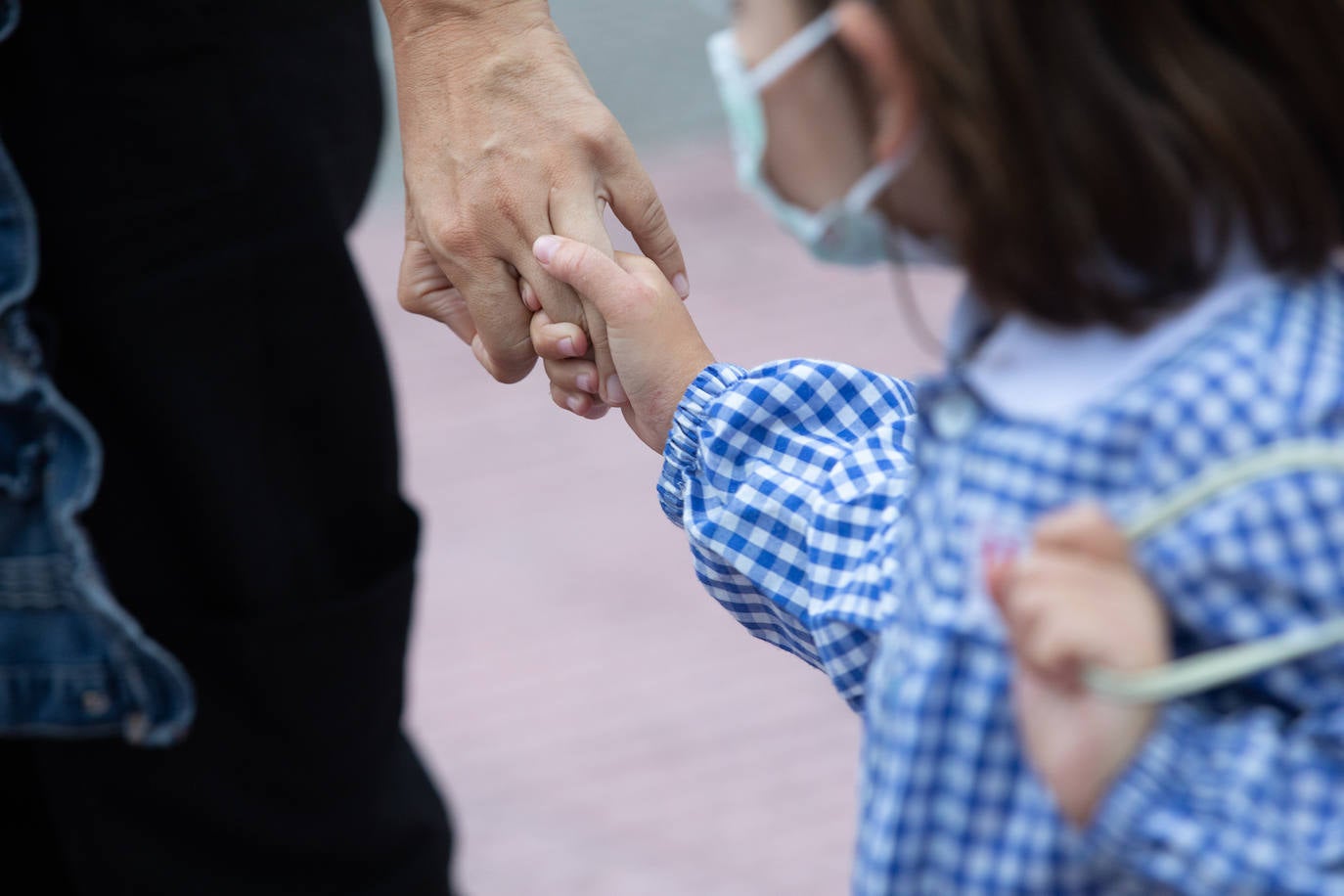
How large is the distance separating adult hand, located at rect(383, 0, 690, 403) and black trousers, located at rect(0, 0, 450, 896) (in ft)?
0.54

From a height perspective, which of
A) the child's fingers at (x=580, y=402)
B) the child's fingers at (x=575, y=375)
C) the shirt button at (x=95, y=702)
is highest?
the child's fingers at (x=575, y=375)

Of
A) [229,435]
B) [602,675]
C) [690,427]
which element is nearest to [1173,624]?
[690,427]

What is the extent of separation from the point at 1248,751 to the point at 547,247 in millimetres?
766

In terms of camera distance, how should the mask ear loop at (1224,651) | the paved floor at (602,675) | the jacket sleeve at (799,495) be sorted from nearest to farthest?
the mask ear loop at (1224,651)
the jacket sleeve at (799,495)
the paved floor at (602,675)

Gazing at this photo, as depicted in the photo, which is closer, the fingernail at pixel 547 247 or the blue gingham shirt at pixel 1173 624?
the blue gingham shirt at pixel 1173 624

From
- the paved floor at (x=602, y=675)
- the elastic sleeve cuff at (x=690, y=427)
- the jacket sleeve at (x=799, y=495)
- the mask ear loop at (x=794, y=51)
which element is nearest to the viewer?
the mask ear loop at (x=794, y=51)

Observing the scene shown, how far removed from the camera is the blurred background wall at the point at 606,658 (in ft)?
8.29

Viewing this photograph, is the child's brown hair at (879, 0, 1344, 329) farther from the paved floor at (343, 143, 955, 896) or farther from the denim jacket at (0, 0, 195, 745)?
the paved floor at (343, 143, 955, 896)

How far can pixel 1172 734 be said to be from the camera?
82 centimetres

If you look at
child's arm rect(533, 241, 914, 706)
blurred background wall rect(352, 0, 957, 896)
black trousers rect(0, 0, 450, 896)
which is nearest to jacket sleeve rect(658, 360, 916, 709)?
child's arm rect(533, 241, 914, 706)

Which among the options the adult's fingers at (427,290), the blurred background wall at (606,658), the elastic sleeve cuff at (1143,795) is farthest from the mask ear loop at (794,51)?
the blurred background wall at (606,658)

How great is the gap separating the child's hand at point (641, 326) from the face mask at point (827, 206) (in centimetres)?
37

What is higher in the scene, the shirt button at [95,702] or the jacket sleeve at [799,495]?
the jacket sleeve at [799,495]

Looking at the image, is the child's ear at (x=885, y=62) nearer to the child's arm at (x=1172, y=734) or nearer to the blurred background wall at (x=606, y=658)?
the child's arm at (x=1172, y=734)
